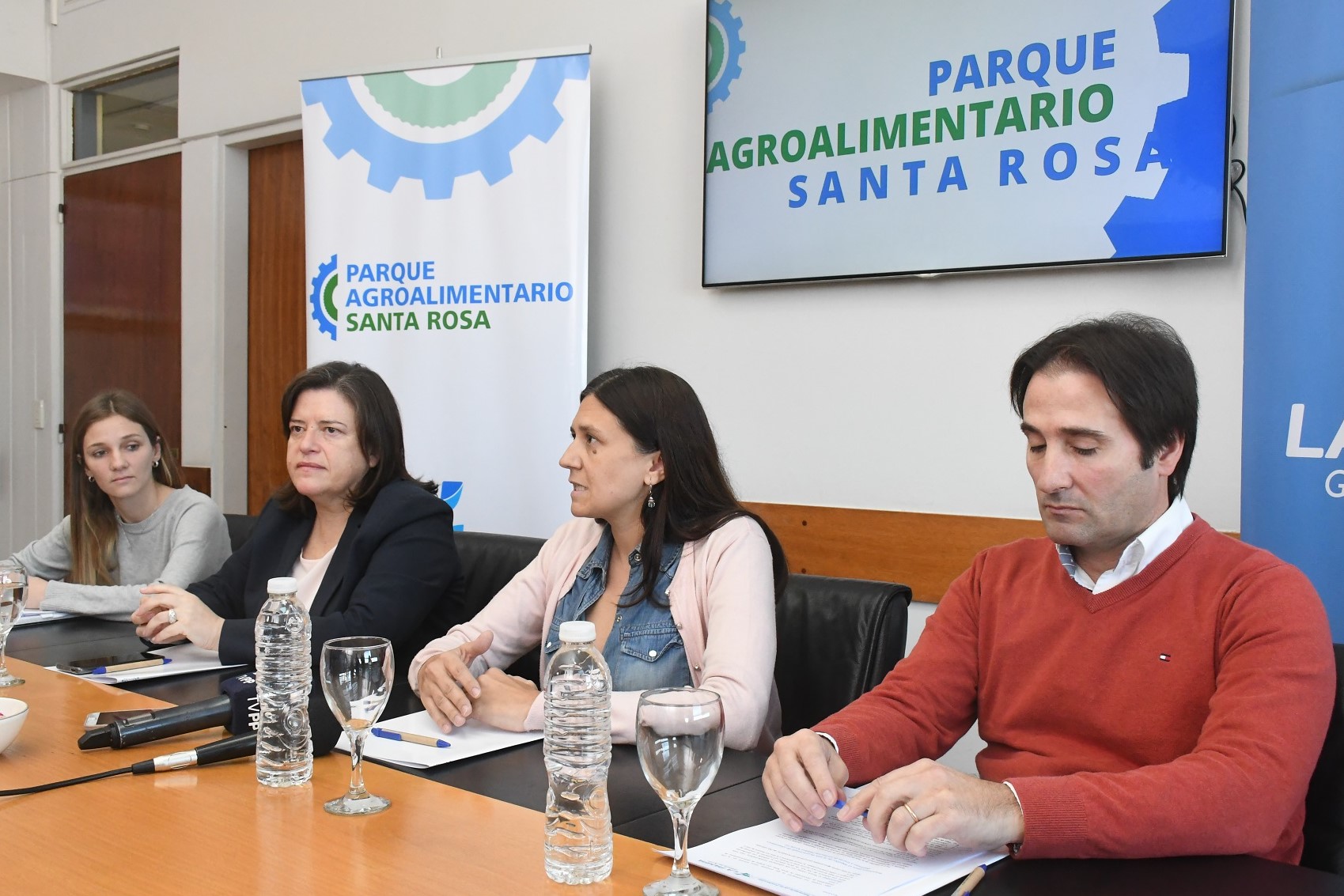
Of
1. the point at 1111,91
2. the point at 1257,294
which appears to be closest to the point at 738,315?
the point at 1111,91

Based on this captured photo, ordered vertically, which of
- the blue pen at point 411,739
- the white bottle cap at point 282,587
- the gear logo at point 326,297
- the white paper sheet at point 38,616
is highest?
the gear logo at point 326,297

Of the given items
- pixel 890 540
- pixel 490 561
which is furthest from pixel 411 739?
pixel 890 540

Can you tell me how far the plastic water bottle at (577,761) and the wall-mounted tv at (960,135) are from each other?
6.34 feet

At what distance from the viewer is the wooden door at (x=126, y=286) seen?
508 cm

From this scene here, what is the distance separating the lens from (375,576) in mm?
2305

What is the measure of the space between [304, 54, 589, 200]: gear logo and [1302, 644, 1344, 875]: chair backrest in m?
2.71

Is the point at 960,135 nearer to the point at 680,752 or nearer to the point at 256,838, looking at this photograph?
the point at 680,752

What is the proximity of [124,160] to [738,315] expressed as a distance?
11.2 ft

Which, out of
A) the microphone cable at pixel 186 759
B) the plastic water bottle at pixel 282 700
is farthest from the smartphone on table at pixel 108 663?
the plastic water bottle at pixel 282 700

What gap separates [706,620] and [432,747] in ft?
1.86

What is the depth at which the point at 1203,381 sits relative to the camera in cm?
256

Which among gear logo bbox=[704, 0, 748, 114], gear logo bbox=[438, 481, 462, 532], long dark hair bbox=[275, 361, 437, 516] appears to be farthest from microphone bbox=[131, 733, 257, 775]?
gear logo bbox=[704, 0, 748, 114]

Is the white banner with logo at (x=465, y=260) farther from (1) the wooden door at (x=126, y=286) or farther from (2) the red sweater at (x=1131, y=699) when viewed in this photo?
(2) the red sweater at (x=1131, y=699)

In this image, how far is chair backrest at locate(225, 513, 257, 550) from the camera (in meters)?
3.26
